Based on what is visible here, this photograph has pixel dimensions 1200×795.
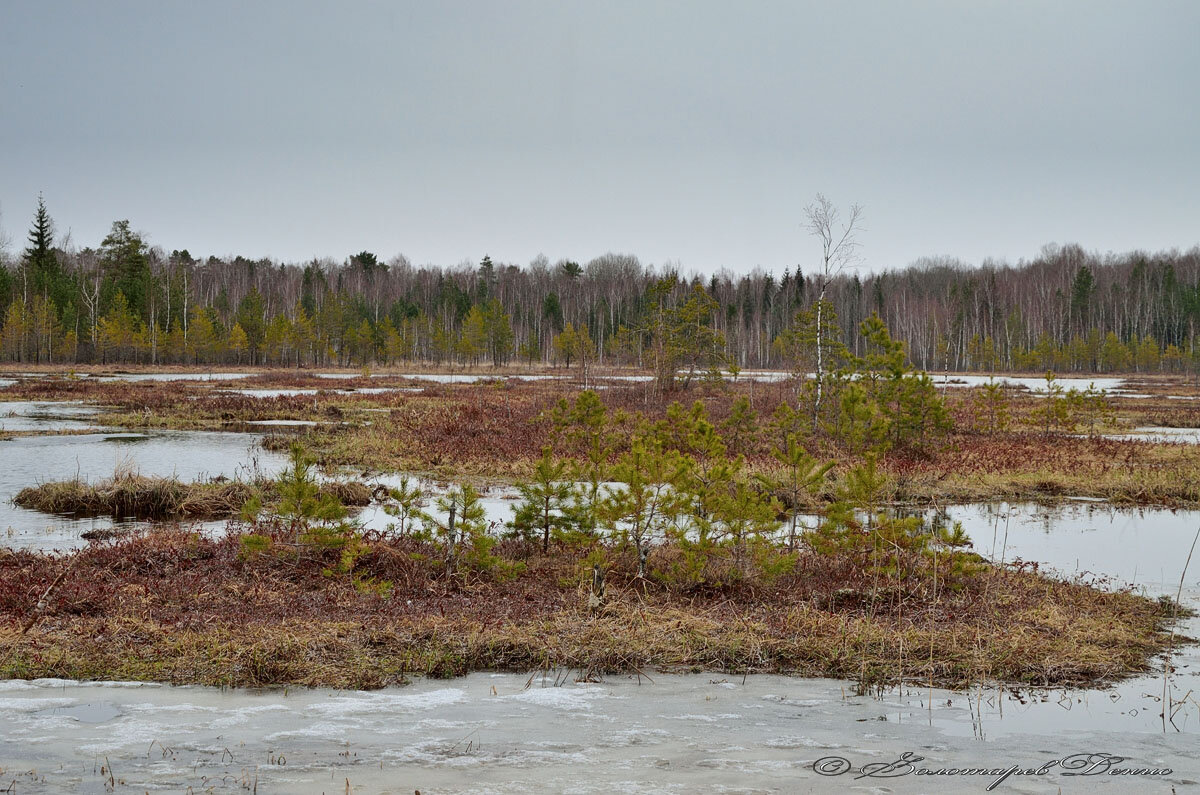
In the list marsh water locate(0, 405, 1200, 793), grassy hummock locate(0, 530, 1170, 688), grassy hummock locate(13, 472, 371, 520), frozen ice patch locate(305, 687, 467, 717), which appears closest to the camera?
marsh water locate(0, 405, 1200, 793)

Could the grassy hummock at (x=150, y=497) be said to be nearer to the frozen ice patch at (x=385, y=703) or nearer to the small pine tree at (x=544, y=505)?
the small pine tree at (x=544, y=505)

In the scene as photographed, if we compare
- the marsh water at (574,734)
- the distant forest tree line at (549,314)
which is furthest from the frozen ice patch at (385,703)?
the distant forest tree line at (549,314)

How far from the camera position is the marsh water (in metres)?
4.94

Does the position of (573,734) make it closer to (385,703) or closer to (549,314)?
(385,703)

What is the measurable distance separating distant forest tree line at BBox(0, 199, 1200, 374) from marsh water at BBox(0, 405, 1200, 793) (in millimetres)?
29407

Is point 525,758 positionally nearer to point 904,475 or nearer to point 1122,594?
point 1122,594

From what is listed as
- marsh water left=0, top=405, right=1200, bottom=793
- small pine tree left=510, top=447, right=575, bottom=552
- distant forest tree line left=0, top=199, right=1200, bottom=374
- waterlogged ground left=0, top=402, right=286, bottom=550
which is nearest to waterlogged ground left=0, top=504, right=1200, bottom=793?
marsh water left=0, top=405, right=1200, bottom=793

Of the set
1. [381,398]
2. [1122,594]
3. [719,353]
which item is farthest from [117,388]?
[1122,594]

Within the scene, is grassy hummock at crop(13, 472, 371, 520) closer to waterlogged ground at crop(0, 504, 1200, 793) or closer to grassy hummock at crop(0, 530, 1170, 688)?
grassy hummock at crop(0, 530, 1170, 688)

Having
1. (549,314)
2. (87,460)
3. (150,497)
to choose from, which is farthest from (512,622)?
(549,314)

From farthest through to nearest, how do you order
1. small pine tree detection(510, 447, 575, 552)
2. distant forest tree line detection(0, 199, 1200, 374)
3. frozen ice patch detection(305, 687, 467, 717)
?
distant forest tree line detection(0, 199, 1200, 374) → small pine tree detection(510, 447, 575, 552) → frozen ice patch detection(305, 687, 467, 717)

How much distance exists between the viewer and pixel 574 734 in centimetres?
581

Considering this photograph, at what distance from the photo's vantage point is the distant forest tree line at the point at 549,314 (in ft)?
234

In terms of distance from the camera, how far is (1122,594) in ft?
31.3
